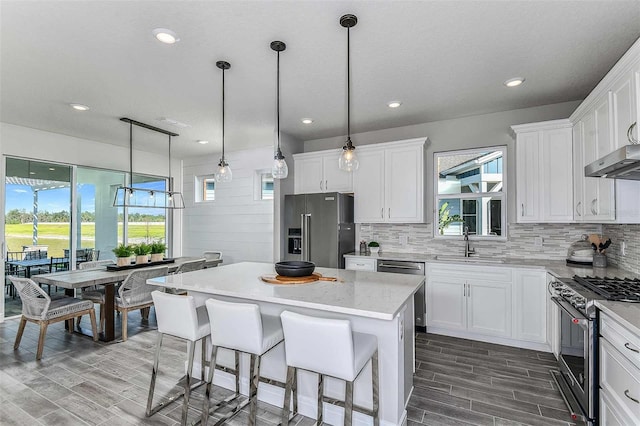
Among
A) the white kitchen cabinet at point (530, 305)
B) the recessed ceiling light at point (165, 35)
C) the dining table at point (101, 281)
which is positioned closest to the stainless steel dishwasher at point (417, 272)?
the white kitchen cabinet at point (530, 305)

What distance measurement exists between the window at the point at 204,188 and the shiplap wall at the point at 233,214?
0.27 feet

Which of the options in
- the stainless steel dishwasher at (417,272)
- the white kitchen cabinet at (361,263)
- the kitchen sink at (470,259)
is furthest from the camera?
the white kitchen cabinet at (361,263)

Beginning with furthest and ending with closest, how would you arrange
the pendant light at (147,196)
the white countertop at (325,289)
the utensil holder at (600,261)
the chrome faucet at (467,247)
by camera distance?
the pendant light at (147,196) → the chrome faucet at (467,247) → the utensil holder at (600,261) → the white countertop at (325,289)

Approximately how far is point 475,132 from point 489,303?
2.11 meters

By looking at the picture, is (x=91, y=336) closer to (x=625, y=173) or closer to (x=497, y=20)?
(x=497, y=20)

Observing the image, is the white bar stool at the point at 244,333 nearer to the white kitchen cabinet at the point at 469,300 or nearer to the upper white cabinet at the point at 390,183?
the white kitchen cabinet at the point at 469,300

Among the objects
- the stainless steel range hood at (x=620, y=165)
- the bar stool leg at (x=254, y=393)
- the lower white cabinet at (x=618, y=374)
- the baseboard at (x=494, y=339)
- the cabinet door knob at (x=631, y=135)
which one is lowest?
the baseboard at (x=494, y=339)

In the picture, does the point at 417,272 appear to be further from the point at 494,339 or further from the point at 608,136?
the point at 608,136

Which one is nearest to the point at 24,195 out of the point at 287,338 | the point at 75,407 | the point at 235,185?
the point at 235,185

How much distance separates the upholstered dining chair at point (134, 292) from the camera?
3703mm

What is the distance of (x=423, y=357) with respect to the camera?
3143 mm

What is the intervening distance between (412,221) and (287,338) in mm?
2763

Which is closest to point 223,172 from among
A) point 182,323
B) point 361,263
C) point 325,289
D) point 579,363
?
point 182,323

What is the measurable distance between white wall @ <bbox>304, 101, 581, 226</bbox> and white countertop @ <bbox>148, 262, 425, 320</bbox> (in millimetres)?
2149
